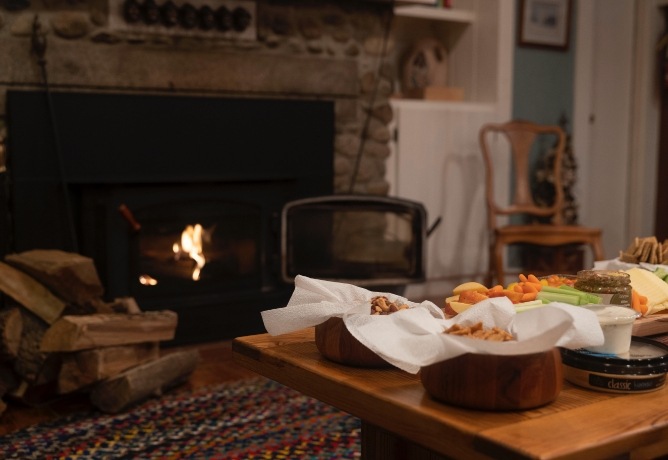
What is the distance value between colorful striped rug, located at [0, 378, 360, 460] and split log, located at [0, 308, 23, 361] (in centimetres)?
30

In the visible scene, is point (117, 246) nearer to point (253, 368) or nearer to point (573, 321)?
point (253, 368)

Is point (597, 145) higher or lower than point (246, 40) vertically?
lower

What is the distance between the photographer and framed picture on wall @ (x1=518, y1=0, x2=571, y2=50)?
16.5 feet

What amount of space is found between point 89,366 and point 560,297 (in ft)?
5.79

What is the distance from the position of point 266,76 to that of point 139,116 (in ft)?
2.15

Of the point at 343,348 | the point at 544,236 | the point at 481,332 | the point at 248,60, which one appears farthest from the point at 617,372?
the point at 544,236

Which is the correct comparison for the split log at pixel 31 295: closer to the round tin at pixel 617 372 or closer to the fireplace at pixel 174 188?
the fireplace at pixel 174 188

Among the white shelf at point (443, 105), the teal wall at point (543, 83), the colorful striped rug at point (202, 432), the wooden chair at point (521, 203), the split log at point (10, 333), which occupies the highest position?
the teal wall at point (543, 83)

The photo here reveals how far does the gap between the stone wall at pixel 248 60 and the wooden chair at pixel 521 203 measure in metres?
0.64

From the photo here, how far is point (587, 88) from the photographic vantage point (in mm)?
A: 5387

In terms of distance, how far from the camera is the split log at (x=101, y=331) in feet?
9.15

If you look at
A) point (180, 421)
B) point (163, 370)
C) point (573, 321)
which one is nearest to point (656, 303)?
point (573, 321)

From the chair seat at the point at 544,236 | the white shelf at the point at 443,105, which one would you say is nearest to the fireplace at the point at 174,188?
the white shelf at the point at 443,105

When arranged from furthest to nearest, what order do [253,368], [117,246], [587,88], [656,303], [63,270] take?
[587,88] → [117,246] → [63,270] → [656,303] → [253,368]
